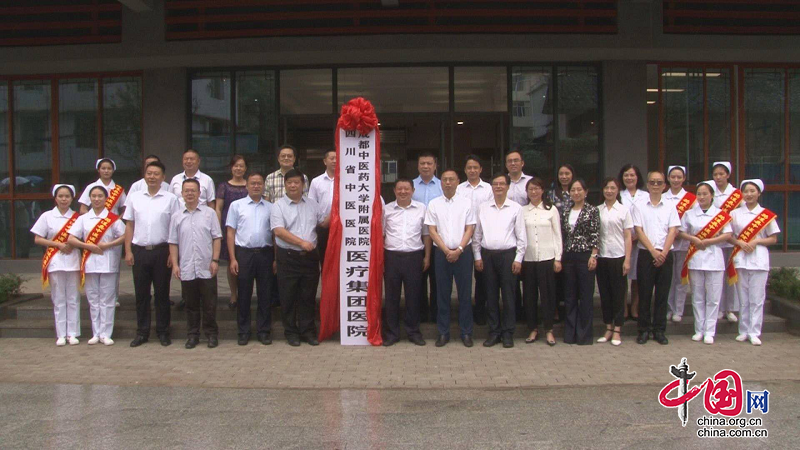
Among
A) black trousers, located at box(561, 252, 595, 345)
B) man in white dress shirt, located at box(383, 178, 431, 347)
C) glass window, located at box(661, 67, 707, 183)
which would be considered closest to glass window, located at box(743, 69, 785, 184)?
glass window, located at box(661, 67, 707, 183)

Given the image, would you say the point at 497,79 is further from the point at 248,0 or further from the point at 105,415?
the point at 105,415

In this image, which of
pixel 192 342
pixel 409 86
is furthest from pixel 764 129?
pixel 192 342

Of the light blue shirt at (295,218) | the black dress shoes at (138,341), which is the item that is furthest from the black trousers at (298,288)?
the black dress shoes at (138,341)

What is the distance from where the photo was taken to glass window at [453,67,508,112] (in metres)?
12.4

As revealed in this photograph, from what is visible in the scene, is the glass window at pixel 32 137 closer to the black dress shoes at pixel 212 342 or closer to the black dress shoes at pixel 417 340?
the black dress shoes at pixel 212 342

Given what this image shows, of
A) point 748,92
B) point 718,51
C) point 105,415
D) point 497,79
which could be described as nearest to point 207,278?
point 105,415

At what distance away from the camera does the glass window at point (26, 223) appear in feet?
42.7

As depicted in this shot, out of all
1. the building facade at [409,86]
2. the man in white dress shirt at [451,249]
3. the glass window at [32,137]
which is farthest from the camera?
the glass window at [32,137]

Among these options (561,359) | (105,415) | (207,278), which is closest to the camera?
(105,415)

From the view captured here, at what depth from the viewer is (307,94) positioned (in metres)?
12.6

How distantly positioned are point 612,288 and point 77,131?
991 centimetres

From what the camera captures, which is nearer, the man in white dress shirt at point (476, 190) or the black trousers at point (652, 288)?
the black trousers at point (652, 288)

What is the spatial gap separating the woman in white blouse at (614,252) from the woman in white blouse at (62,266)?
19.5 feet

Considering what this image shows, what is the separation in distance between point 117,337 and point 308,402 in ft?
12.0
